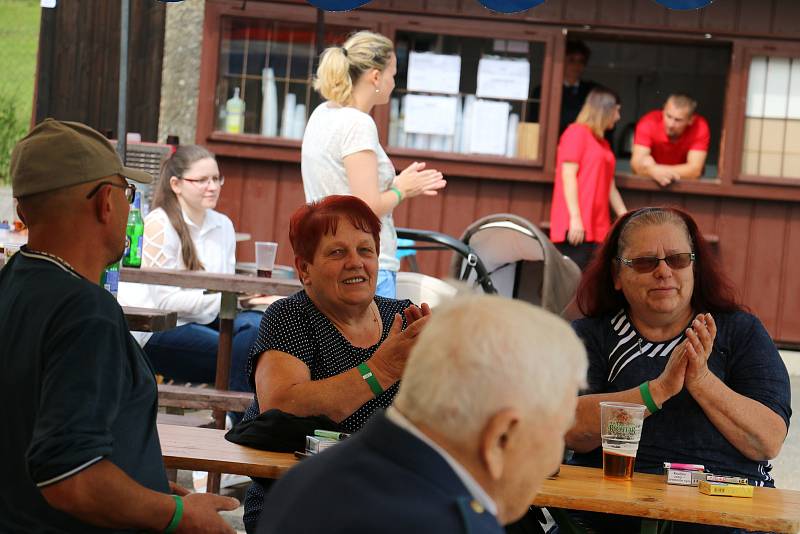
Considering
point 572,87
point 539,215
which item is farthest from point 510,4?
point 572,87

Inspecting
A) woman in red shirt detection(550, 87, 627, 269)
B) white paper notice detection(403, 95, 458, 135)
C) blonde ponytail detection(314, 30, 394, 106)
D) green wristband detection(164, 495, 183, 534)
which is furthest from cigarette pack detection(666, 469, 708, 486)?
white paper notice detection(403, 95, 458, 135)

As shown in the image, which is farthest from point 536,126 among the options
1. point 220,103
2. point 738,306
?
point 738,306

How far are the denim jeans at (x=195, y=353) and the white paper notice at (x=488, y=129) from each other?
3.86 meters

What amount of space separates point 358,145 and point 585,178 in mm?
3808

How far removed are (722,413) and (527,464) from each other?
1.85 meters

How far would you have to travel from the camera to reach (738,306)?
11.9ft

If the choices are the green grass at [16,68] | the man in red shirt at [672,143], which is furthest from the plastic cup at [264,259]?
the green grass at [16,68]

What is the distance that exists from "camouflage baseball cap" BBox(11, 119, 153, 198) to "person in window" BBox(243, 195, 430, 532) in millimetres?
915

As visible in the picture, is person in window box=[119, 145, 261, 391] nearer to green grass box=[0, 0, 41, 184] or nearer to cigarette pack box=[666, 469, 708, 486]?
cigarette pack box=[666, 469, 708, 486]

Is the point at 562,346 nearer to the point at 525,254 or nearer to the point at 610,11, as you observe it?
the point at 525,254

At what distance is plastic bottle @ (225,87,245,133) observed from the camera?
9.21m

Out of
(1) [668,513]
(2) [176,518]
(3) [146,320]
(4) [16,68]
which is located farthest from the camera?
(4) [16,68]

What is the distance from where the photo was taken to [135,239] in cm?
526

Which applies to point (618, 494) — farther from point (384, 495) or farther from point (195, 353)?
point (195, 353)
